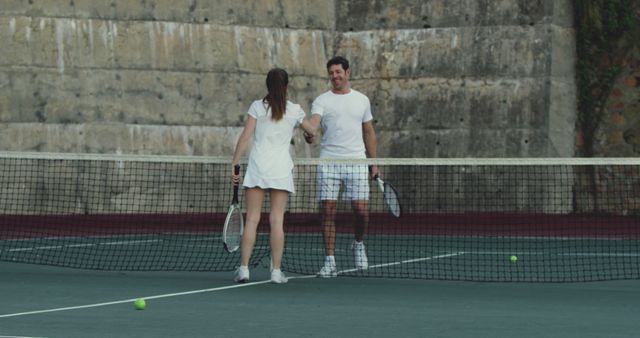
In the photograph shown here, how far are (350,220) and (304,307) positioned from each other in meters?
11.5

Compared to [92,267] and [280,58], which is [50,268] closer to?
[92,267]

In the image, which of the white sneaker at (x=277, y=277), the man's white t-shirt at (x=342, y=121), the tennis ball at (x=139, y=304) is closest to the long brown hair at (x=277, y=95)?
the man's white t-shirt at (x=342, y=121)

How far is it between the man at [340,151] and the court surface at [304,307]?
20.4 inches

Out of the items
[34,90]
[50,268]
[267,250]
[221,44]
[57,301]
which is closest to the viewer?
[57,301]

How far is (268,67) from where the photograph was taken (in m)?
22.2

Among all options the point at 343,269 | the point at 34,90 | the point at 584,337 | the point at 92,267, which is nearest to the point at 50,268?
the point at 92,267

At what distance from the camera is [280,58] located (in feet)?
73.3

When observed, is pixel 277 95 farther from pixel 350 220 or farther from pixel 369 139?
pixel 350 220

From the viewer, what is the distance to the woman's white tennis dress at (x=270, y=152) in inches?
415

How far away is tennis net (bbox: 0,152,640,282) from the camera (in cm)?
1308

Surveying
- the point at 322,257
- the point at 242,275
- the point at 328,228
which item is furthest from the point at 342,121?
the point at 322,257

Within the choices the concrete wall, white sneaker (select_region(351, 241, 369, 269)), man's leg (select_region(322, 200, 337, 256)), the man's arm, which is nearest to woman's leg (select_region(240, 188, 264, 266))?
man's leg (select_region(322, 200, 337, 256))

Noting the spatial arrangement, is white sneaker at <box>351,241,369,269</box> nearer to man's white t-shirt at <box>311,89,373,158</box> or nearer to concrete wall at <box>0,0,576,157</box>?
man's white t-shirt at <box>311,89,373,158</box>

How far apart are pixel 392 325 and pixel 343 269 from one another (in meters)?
4.23
